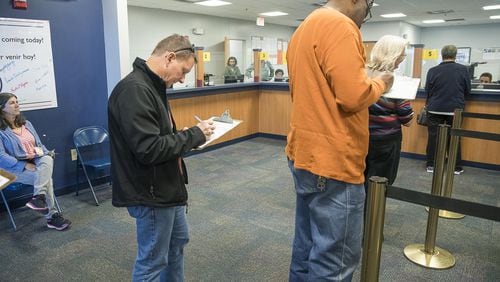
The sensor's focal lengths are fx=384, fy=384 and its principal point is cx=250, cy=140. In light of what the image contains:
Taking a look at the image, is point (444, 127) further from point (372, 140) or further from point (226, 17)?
point (226, 17)

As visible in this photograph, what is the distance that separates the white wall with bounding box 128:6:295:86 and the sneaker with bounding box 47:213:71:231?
5.83m

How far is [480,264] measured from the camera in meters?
2.53

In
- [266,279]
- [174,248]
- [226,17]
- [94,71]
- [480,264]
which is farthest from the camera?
[226,17]

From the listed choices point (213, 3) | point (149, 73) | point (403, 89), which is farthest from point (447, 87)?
point (213, 3)

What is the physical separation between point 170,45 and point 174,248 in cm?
91

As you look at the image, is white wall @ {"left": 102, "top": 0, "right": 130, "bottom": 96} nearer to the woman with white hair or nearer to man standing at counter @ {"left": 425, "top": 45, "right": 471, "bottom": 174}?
the woman with white hair

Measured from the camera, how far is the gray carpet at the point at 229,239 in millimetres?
2420

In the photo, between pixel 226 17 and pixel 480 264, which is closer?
pixel 480 264

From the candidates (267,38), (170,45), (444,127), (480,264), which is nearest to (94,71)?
(170,45)

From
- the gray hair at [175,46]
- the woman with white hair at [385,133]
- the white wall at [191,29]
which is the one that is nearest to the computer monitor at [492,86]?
the woman with white hair at [385,133]

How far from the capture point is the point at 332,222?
1.38 meters

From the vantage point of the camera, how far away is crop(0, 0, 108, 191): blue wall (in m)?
3.53

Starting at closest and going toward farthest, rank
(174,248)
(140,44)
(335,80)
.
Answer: (335,80), (174,248), (140,44)

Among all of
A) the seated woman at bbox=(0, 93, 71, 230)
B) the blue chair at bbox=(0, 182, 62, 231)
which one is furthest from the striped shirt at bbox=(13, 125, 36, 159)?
the blue chair at bbox=(0, 182, 62, 231)
